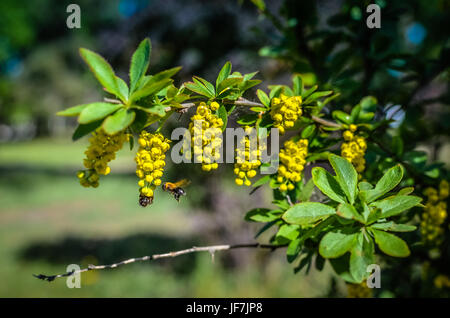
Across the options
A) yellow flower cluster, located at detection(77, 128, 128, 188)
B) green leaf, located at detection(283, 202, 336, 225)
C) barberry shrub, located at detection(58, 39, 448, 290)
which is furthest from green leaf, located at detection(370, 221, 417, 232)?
yellow flower cluster, located at detection(77, 128, 128, 188)

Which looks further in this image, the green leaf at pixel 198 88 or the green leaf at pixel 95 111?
the green leaf at pixel 198 88

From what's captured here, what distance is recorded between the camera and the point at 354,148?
950 millimetres

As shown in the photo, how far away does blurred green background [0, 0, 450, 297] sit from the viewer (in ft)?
4.74

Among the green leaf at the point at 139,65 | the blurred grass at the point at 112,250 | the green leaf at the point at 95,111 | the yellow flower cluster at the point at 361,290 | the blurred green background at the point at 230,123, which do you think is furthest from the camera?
the blurred grass at the point at 112,250

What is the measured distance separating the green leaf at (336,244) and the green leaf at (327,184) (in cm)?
9

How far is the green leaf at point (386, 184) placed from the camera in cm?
82

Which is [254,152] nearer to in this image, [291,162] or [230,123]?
[291,162]

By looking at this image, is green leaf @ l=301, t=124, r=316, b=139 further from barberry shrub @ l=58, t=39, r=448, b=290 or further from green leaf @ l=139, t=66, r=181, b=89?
green leaf @ l=139, t=66, r=181, b=89

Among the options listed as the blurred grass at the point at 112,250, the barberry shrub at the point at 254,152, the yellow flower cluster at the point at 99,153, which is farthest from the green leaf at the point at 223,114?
the blurred grass at the point at 112,250

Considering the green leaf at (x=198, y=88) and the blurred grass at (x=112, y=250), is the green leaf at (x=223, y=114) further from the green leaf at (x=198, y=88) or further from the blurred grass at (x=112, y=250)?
the blurred grass at (x=112, y=250)

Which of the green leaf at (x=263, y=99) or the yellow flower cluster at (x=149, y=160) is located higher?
the green leaf at (x=263, y=99)

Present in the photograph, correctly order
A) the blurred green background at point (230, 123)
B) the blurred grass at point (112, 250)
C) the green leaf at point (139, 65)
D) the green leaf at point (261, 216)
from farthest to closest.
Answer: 1. the blurred grass at point (112, 250)
2. the blurred green background at point (230, 123)
3. the green leaf at point (261, 216)
4. the green leaf at point (139, 65)

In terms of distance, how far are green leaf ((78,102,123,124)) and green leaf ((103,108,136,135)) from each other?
0.01 metres
